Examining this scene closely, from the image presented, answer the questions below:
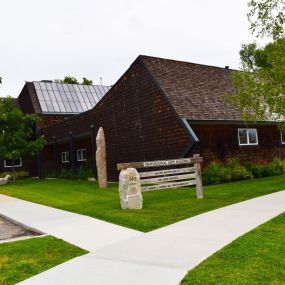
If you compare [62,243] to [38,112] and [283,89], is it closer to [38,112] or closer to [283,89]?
[283,89]

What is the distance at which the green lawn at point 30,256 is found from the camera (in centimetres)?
572

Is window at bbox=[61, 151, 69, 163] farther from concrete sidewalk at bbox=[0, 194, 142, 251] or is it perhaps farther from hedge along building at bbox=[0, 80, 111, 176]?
concrete sidewalk at bbox=[0, 194, 142, 251]

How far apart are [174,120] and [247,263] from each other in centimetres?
1384

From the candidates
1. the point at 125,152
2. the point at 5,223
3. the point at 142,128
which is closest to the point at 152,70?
the point at 142,128

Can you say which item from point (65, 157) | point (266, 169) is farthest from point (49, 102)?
point (266, 169)

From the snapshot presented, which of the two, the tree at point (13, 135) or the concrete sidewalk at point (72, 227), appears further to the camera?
the tree at point (13, 135)

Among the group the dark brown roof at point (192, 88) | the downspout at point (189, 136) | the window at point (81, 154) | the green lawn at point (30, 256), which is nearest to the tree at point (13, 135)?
the window at point (81, 154)

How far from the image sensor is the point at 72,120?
28250 mm

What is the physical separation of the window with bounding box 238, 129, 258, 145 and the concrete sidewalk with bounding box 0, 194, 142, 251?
1304 cm

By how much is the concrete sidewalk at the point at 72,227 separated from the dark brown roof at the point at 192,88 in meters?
9.55

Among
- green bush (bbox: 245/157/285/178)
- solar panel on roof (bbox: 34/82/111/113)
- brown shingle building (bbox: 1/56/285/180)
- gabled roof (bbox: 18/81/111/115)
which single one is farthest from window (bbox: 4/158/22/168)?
green bush (bbox: 245/157/285/178)

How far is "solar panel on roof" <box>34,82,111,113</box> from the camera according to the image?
36172 mm

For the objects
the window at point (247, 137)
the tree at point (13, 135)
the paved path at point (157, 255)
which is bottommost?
the paved path at point (157, 255)

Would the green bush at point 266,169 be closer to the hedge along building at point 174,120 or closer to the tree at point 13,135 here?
the hedge along building at point 174,120
